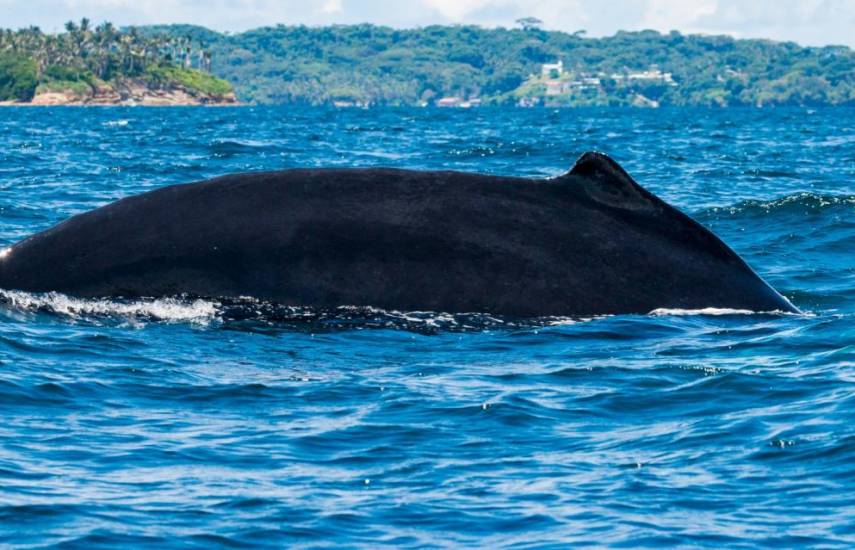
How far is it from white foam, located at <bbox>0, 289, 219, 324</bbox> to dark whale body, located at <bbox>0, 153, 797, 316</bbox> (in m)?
0.14

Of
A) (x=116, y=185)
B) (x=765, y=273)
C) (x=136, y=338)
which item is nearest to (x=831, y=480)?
(x=136, y=338)

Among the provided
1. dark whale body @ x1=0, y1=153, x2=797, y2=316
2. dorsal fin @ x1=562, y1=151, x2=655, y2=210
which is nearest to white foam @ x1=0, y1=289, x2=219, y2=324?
dark whale body @ x1=0, y1=153, x2=797, y2=316

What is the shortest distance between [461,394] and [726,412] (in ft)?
5.39

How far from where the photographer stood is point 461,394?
9172 mm

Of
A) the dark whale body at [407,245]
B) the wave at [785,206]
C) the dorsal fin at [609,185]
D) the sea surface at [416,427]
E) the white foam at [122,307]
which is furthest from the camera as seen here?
the wave at [785,206]

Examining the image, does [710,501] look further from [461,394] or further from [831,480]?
[461,394]

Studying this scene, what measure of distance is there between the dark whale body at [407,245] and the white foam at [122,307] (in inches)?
5.4

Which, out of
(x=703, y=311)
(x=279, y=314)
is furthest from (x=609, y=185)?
(x=279, y=314)

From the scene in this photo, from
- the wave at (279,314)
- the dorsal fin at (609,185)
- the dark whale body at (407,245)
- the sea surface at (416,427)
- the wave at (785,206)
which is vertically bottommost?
the wave at (785,206)

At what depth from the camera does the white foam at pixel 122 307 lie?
1030 cm

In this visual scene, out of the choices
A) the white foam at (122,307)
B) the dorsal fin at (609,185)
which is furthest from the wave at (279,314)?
the dorsal fin at (609,185)

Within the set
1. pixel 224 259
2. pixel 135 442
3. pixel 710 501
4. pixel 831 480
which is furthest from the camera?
pixel 224 259

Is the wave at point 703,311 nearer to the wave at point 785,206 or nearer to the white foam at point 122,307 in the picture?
the white foam at point 122,307

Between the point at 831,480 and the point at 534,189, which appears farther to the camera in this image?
the point at 534,189
